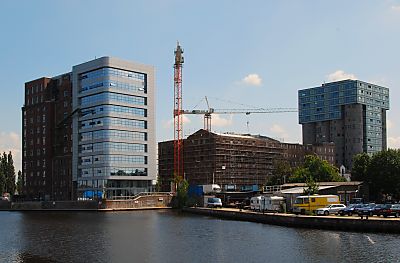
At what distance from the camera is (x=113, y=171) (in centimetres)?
17338

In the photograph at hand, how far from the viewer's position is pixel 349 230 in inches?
2948

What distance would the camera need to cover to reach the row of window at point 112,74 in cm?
17512

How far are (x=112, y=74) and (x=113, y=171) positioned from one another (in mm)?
31464

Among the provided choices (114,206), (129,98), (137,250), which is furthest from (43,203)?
(137,250)

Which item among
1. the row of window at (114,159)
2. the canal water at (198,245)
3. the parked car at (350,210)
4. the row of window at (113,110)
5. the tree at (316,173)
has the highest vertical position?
the row of window at (113,110)

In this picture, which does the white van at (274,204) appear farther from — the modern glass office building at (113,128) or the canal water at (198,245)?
the modern glass office building at (113,128)

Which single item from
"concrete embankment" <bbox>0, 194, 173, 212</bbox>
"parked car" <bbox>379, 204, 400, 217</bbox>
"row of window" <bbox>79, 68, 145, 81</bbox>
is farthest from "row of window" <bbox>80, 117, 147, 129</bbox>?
"parked car" <bbox>379, 204, 400, 217</bbox>

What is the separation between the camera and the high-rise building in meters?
174

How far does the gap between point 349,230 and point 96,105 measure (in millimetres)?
117503

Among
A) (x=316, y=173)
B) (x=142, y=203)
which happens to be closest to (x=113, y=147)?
(x=142, y=203)

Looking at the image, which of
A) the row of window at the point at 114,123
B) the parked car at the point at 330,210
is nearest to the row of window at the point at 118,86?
the row of window at the point at 114,123

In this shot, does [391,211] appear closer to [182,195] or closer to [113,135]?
[182,195]

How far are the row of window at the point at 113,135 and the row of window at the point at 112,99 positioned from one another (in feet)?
32.7

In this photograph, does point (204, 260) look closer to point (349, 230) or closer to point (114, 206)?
point (349, 230)
